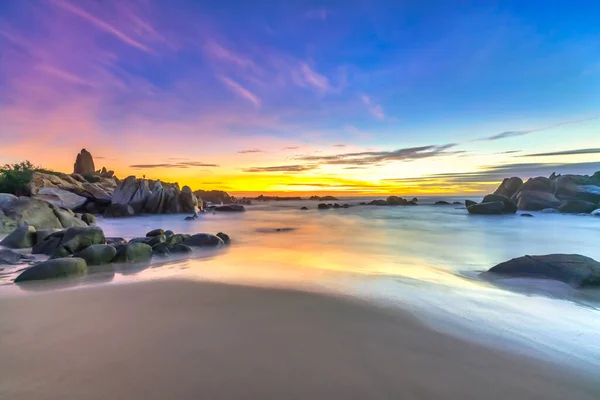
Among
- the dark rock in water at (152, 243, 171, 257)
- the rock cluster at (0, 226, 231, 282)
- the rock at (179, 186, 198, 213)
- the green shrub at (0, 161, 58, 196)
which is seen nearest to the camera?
the rock cluster at (0, 226, 231, 282)

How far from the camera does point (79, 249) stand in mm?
8094

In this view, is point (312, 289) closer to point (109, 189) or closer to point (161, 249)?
point (161, 249)

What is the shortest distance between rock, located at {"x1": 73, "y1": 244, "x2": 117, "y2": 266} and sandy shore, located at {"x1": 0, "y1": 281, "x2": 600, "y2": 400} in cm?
280

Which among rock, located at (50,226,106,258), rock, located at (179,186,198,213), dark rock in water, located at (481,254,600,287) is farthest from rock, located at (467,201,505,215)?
rock, located at (50,226,106,258)

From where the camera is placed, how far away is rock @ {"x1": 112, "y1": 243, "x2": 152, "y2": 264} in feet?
24.1

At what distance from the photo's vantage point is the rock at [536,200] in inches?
1264

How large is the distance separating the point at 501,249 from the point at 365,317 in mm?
9341

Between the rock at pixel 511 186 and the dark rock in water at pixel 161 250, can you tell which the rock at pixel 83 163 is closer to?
the dark rock in water at pixel 161 250

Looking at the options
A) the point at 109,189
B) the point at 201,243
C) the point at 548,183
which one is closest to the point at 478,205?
the point at 548,183

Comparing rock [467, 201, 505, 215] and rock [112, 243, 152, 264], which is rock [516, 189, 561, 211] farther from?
rock [112, 243, 152, 264]

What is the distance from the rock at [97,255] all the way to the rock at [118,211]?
20413 mm

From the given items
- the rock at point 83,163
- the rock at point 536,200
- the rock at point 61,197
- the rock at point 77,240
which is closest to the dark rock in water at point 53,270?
the rock at point 77,240

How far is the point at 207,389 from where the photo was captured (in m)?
2.35

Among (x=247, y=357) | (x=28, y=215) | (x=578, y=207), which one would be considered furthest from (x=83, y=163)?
(x=578, y=207)
